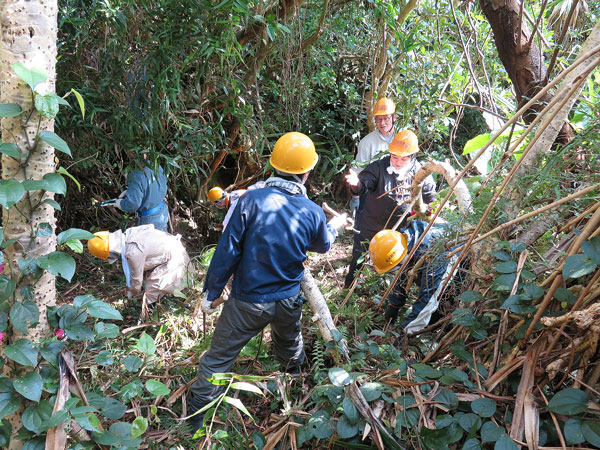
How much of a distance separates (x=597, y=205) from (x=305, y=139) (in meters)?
1.67

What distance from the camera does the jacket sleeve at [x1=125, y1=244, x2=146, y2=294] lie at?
11.5 feet

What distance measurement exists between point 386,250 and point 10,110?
2.36m

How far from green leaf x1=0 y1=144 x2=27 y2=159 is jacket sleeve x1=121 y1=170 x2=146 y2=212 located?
2.63 meters

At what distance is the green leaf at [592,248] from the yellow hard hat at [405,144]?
2415mm

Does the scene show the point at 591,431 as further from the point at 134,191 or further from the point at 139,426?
the point at 134,191

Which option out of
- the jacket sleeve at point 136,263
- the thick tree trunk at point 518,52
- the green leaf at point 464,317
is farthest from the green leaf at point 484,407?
the jacket sleeve at point 136,263

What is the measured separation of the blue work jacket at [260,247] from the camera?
2.52 metres

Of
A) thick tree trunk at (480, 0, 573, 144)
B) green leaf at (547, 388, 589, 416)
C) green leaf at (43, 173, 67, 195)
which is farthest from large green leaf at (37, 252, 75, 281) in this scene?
thick tree trunk at (480, 0, 573, 144)

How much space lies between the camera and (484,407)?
1675 millimetres

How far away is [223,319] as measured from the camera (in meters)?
2.63

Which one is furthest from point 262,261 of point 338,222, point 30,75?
point 30,75

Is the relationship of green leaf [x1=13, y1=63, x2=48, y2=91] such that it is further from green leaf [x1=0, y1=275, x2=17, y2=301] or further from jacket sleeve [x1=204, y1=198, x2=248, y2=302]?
jacket sleeve [x1=204, y1=198, x2=248, y2=302]

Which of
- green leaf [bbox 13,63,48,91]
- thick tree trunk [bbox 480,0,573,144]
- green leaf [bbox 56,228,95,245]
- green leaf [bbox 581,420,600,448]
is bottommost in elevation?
green leaf [bbox 581,420,600,448]

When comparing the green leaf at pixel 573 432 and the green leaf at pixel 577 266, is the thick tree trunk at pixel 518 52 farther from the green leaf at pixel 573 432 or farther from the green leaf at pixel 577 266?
the green leaf at pixel 573 432
